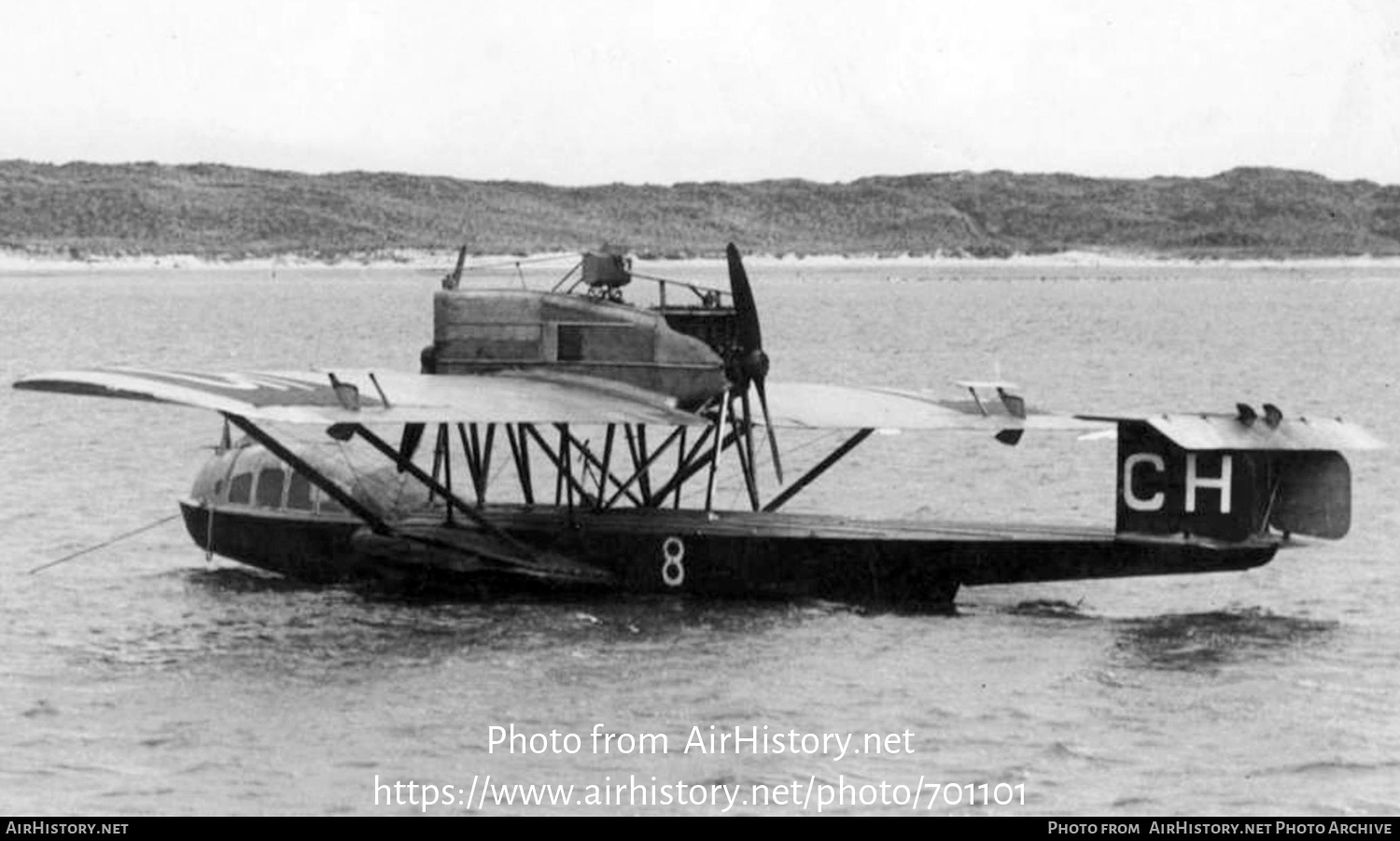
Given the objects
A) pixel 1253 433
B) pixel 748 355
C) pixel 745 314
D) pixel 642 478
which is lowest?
pixel 642 478

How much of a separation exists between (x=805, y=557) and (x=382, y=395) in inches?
201

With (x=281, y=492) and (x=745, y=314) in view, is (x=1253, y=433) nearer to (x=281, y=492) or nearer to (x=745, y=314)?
(x=745, y=314)

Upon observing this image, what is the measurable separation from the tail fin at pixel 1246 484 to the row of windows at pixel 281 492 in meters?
9.81

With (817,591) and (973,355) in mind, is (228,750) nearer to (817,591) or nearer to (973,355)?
(817,591)

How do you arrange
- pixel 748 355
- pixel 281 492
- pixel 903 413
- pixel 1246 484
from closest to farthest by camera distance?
pixel 1246 484 → pixel 748 355 → pixel 903 413 → pixel 281 492

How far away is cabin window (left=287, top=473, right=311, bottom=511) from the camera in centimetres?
2792

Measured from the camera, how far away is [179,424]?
51156 millimetres

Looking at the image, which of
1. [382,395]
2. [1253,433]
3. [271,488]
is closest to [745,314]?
[382,395]

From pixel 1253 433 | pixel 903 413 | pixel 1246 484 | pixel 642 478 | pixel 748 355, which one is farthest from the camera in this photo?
pixel 642 478

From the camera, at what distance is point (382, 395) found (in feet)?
80.4

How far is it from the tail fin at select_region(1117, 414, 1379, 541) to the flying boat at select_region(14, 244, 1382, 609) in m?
0.02

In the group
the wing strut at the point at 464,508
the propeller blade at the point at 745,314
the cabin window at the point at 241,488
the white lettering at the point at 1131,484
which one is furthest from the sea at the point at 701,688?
the propeller blade at the point at 745,314

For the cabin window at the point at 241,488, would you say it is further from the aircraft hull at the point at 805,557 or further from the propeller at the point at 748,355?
the propeller at the point at 748,355

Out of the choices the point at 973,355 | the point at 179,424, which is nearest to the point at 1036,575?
the point at 179,424
